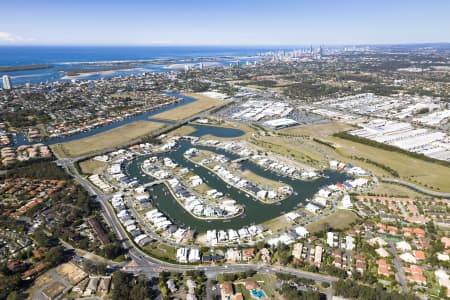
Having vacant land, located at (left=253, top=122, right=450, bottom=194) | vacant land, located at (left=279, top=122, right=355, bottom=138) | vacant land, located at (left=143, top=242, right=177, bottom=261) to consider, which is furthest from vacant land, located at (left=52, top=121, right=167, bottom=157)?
vacant land, located at (left=143, top=242, right=177, bottom=261)

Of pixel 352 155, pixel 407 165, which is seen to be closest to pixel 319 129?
pixel 352 155

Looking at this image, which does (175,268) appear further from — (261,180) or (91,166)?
(91,166)

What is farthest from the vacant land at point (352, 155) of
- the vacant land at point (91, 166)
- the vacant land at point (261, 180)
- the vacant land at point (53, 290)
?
the vacant land at point (53, 290)

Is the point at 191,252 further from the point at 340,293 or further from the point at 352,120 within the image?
the point at 352,120

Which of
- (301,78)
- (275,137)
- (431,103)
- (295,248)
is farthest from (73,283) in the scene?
(301,78)

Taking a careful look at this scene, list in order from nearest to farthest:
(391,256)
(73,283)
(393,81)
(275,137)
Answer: (73,283) < (391,256) < (275,137) < (393,81)

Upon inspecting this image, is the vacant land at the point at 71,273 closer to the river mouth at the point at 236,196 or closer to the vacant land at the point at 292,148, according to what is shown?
the river mouth at the point at 236,196
